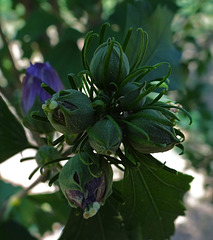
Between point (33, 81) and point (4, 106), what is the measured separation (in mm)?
129

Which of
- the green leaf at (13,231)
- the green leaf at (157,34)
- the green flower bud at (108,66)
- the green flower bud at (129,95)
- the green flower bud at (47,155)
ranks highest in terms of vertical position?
the green leaf at (157,34)

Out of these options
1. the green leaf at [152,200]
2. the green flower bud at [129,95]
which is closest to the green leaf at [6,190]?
the green leaf at [152,200]

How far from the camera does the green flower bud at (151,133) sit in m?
0.80

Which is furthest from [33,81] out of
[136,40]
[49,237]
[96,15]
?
[49,237]

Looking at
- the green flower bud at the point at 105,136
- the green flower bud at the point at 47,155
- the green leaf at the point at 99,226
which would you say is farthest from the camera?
the green leaf at the point at 99,226

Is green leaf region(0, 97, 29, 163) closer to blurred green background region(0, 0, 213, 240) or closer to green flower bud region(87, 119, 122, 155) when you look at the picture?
blurred green background region(0, 0, 213, 240)

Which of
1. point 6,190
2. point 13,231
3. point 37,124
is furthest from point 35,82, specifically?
point 6,190

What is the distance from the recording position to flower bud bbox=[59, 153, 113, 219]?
82 cm

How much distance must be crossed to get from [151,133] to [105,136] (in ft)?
0.36

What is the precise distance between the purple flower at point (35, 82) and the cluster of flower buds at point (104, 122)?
24 centimetres

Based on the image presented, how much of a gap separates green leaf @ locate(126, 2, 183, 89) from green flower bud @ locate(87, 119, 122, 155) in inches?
17.3

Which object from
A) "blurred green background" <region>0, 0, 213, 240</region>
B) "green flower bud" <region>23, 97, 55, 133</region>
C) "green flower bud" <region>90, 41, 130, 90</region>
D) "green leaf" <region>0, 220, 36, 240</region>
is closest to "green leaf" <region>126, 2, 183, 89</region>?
"blurred green background" <region>0, 0, 213, 240</region>

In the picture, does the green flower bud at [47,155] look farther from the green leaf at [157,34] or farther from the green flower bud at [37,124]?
the green leaf at [157,34]

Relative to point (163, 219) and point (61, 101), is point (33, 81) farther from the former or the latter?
point (163, 219)
